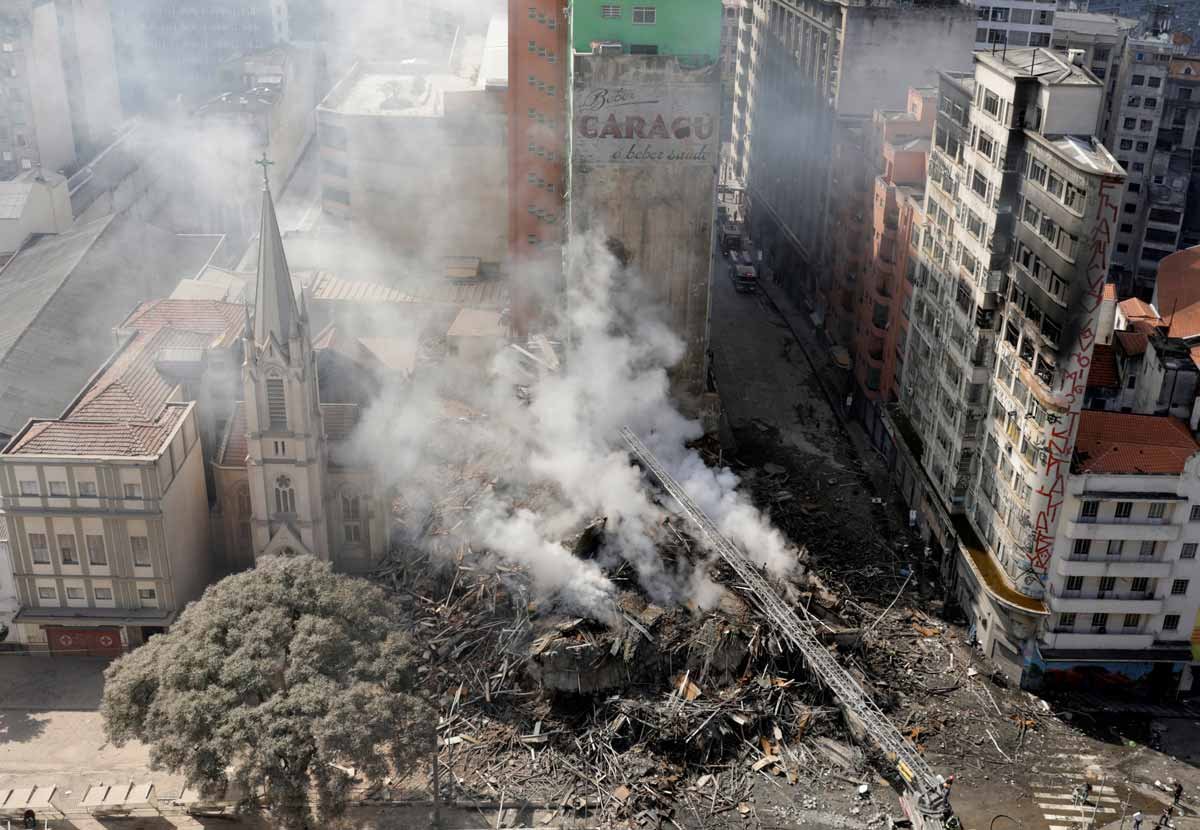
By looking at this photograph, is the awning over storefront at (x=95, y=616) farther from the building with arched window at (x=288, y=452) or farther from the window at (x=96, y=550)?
the building with arched window at (x=288, y=452)

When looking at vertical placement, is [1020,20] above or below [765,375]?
above

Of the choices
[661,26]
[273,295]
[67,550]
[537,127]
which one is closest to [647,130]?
[661,26]

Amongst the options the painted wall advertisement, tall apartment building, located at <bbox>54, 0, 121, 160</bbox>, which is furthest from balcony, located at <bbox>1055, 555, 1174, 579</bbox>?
tall apartment building, located at <bbox>54, 0, 121, 160</bbox>

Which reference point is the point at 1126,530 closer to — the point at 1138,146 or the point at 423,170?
the point at 423,170

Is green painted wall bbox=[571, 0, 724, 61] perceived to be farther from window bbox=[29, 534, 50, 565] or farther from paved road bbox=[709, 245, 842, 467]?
window bbox=[29, 534, 50, 565]

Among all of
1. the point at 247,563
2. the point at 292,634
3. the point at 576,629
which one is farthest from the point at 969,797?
the point at 247,563

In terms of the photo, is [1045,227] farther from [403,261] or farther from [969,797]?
[403,261]
